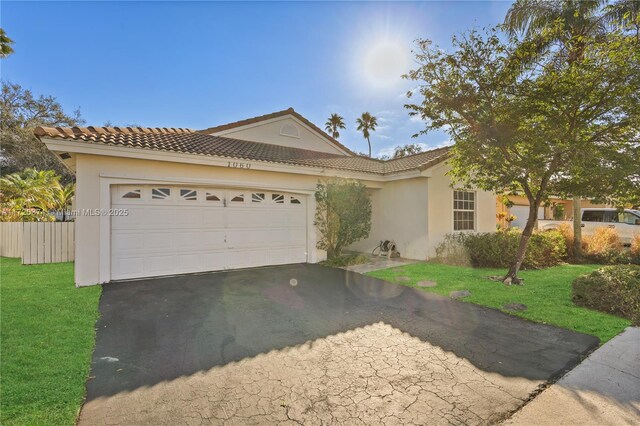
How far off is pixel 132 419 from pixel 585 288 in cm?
803

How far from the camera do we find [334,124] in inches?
1506

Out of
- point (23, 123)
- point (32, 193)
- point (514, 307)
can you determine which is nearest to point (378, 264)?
point (514, 307)

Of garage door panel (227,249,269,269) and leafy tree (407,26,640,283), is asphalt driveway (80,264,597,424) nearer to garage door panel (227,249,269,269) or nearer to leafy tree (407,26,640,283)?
garage door panel (227,249,269,269)

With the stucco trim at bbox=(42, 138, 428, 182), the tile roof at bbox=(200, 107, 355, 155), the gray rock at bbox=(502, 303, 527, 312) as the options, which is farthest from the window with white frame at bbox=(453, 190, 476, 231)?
the tile roof at bbox=(200, 107, 355, 155)

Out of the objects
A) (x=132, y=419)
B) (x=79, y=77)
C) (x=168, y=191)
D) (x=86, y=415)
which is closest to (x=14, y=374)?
(x=86, y=415)

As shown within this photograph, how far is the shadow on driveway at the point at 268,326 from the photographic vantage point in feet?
12.4

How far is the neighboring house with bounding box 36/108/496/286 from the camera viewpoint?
7.46 meters

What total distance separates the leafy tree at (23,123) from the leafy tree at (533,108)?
89.3ft

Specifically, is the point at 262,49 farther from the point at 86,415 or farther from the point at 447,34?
the point at 86,415

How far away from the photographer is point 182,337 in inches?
180

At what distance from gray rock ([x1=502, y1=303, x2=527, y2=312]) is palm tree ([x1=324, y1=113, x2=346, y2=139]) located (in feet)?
111

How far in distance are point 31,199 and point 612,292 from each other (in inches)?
789

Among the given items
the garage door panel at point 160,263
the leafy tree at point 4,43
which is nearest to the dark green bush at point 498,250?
the garage door panel at point 160,263

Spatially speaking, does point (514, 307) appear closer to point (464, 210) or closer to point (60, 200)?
point (464, 210)
